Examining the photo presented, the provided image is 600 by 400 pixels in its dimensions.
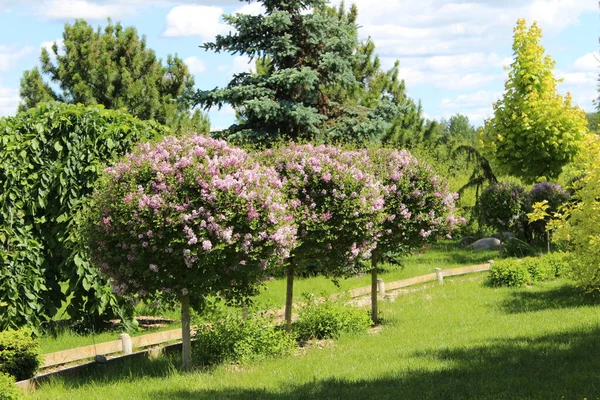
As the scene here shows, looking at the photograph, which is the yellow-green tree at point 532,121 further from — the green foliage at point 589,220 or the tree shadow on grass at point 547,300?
the green foliage at point 589,220

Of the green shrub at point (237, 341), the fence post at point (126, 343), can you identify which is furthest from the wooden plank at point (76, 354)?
the green shrub at point (237, 341)

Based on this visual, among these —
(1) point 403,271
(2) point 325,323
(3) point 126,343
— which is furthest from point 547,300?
(3) point 126,343

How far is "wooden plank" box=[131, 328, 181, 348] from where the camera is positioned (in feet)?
39.9

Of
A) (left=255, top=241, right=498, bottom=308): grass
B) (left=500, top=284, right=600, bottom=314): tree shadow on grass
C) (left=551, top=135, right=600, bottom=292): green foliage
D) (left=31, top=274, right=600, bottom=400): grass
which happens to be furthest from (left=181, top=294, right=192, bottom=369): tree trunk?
(left=500, top=284, right=600, bottom=314): tree shadow on grass

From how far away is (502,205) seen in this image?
80.5ft

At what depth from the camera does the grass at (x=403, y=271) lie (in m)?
18.5

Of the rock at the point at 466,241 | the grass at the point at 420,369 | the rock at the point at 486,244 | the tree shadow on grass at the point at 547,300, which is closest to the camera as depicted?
the grass at the point at 420,369

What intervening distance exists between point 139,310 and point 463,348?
733 centimetres

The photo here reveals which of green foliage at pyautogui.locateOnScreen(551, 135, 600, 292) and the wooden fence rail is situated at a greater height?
green foliage at pyautogui.locateOnScreen(551, 135, 600, 292)

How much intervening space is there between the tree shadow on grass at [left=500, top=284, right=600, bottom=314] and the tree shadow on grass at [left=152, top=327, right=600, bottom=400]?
388 centimetres

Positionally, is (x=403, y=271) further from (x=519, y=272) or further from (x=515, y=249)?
(x=519, y=272)

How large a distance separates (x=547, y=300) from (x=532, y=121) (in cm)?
1096

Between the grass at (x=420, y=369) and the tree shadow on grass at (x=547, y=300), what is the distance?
1.61ft

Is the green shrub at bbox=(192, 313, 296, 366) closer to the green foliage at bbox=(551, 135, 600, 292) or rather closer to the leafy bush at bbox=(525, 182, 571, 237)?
the green foliage at bbox=(551, 135, 600, 292)
